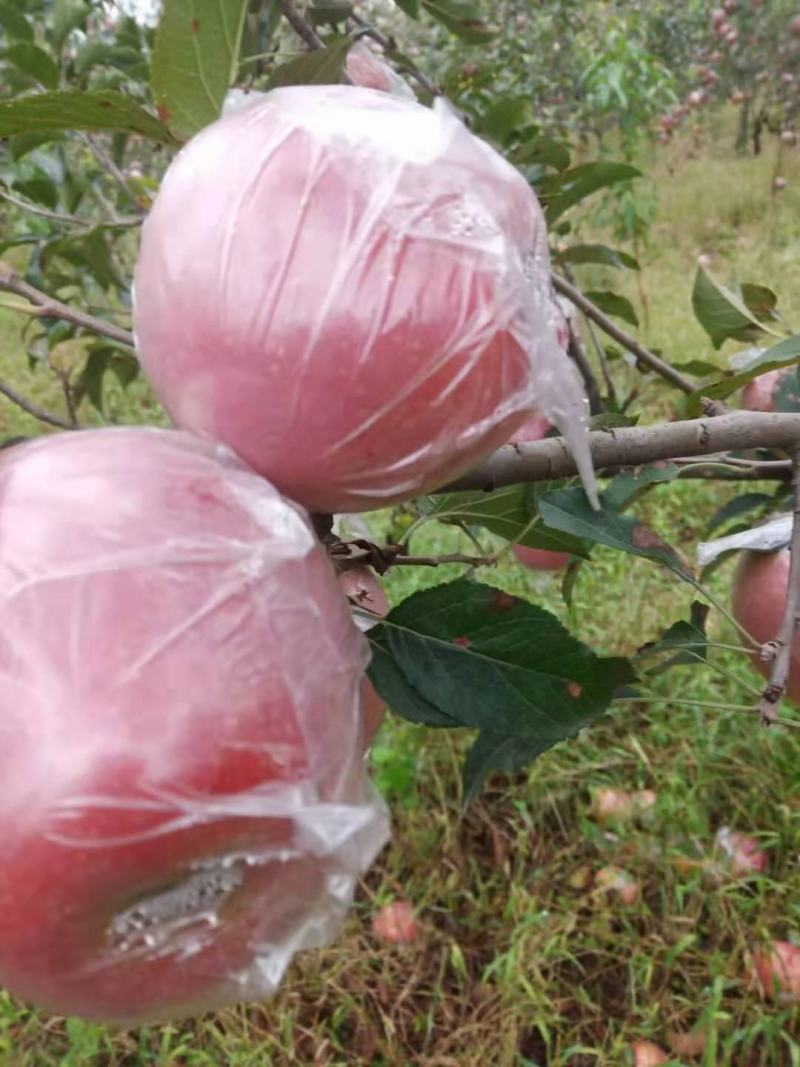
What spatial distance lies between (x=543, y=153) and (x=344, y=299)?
3.33 ft

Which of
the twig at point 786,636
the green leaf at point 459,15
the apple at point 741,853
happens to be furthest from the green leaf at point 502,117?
the apple at point 741,853

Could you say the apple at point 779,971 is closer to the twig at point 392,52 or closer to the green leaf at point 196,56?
the twig at point 392,52

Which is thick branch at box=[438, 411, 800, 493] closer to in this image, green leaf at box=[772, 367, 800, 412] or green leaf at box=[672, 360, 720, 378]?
green leaf at box=[772, 367, 800, 412]

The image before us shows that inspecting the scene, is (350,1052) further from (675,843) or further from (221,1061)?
(675,843)

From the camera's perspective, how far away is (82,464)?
43 centimetres

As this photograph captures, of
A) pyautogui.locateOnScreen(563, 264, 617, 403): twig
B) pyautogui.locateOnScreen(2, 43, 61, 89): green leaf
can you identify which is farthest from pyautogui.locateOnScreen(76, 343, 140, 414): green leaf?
pyautogui.locateOnScreen(563, 264, 617, 403): twig

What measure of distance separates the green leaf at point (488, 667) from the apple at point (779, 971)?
1284 millimetres

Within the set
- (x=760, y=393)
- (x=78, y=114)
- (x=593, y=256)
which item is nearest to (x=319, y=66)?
(x=78, y=114)

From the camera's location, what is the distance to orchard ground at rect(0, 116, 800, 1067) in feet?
5.43

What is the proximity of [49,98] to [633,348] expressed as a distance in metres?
0.73

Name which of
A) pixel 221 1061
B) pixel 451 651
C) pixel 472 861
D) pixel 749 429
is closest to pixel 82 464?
pixel 451 651

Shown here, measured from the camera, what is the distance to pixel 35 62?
121 centimetres

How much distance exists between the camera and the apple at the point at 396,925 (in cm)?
181

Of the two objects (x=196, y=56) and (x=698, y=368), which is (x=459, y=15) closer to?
(x=698, y=368)
